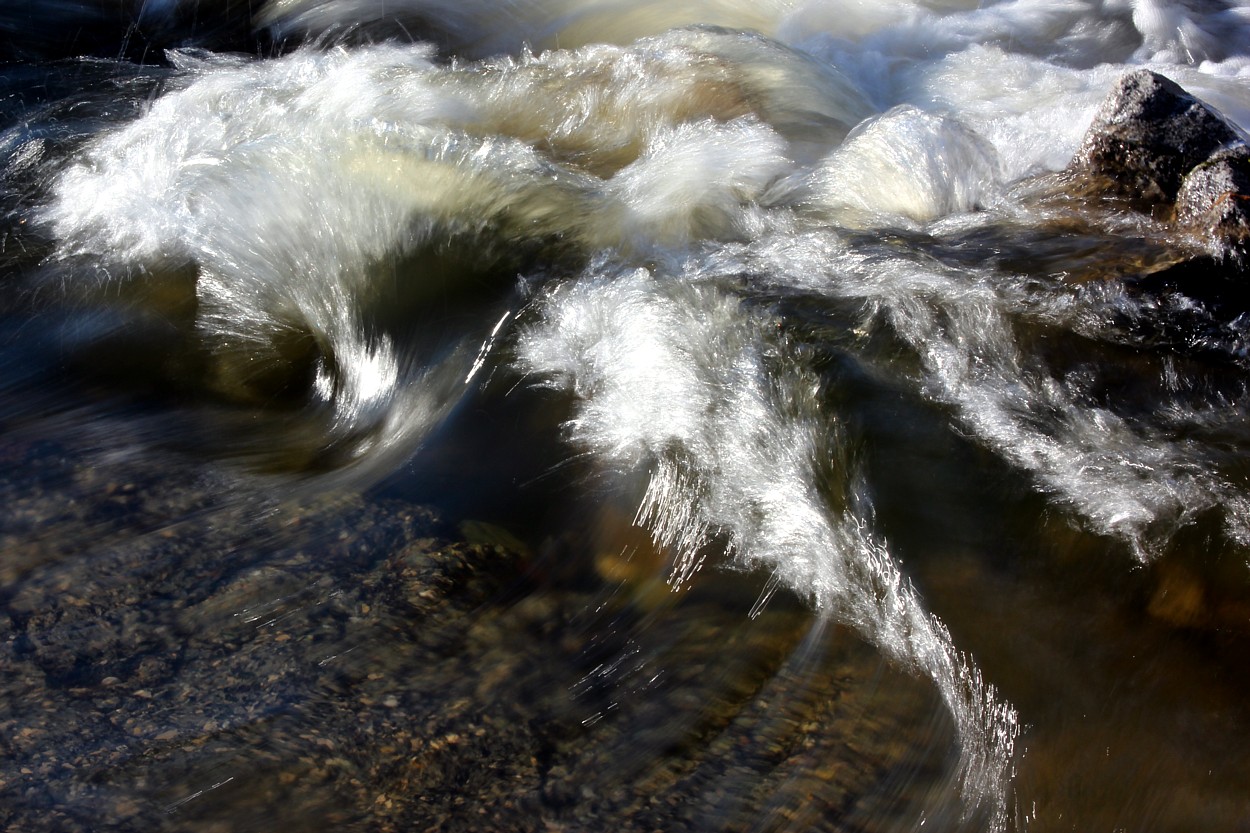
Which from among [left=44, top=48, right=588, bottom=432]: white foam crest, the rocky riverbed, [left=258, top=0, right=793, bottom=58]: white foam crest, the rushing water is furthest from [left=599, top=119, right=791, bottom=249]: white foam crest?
[left=258, top=0, right=793, bottom=58]: white foam crest

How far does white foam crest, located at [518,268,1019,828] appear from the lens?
2.19 m

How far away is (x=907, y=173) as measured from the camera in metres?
3.58

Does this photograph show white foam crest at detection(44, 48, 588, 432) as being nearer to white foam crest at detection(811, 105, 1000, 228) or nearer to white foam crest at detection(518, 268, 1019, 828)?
white foam crest at detection(518, 268, 1019, 828)

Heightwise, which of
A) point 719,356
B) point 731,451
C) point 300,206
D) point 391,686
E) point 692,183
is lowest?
point 391,686

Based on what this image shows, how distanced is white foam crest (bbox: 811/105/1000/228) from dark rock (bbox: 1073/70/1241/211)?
0.39 meters

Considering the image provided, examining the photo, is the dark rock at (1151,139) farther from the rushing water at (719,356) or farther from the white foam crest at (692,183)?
the white foam crest at (692,183)

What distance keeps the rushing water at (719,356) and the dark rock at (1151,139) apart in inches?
6.3

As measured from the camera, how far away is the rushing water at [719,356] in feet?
7.22

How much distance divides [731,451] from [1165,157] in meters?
1.90

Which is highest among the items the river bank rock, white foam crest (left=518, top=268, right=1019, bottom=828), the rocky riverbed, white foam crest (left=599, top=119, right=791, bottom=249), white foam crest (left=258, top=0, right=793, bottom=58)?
white foam crest (left=258, top=0, right=793, bottom=58)

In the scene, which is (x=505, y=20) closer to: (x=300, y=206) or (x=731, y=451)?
(x=300, y=206)

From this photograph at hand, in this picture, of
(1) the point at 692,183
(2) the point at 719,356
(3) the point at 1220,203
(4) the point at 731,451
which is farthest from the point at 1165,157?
(4) the point at 731,451

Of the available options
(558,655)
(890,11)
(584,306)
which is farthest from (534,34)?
(558,655)

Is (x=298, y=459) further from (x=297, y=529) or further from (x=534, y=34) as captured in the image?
(x=534, y=34)
